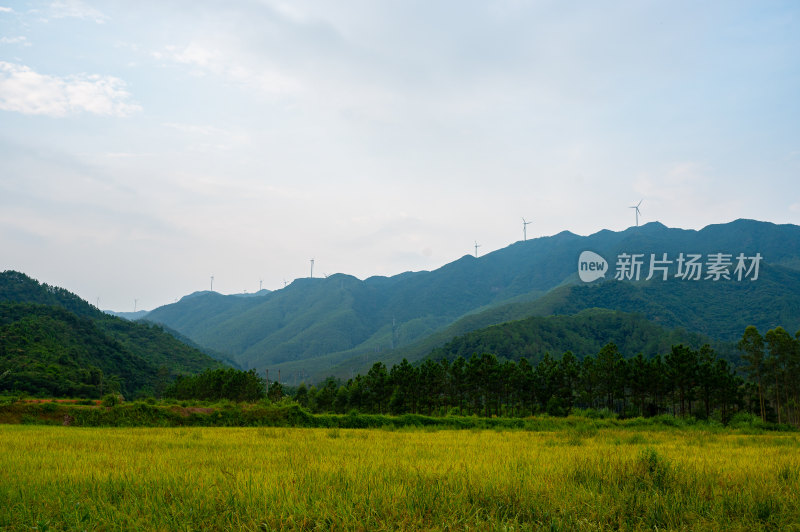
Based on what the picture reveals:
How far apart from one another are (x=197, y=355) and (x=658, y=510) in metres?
179

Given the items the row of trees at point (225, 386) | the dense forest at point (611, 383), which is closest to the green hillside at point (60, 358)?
the row of trees at point (225, 386)

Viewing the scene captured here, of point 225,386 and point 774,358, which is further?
point 225,386

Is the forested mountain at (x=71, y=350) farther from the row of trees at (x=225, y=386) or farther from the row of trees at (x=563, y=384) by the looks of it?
the row of trees at (x=563, y=384)

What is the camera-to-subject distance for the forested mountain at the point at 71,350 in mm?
81688

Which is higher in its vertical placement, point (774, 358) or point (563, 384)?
point (774, 358)

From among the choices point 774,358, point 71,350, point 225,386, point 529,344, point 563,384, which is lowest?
point 225,386

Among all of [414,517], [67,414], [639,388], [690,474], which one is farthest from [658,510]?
[639,388]

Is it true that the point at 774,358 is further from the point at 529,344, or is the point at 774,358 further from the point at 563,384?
the point at 529,344

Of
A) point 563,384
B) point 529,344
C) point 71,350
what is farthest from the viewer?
point 529,344

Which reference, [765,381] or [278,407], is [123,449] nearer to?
[278,407]

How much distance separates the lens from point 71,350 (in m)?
101

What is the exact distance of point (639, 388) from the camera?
61.8m

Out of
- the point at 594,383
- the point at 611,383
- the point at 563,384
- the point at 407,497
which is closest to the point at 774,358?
the point at 611,383

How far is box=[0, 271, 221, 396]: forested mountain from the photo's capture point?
3216 inches
